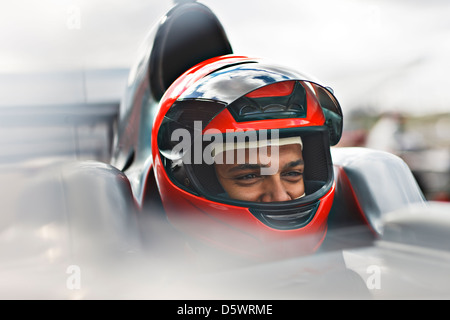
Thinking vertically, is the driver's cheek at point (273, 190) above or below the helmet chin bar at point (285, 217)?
above

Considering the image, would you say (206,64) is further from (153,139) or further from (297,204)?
(297,204)

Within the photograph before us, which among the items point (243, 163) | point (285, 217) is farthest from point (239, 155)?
point (285, 217)

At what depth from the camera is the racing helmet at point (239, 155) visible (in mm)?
929

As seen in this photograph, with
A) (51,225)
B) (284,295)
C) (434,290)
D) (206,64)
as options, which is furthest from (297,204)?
(51,225)

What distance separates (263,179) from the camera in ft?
3.28

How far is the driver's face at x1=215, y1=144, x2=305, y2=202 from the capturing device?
0.99m

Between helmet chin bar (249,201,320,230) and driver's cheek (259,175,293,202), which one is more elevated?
driver's cheek (259,175,293,202)

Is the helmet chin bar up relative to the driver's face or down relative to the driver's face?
down

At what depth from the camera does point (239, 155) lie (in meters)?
0.98

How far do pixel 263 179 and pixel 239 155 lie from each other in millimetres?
80

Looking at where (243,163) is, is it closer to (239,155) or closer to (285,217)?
(239,155)

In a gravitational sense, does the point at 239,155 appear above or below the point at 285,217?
above

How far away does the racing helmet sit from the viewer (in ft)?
3.05

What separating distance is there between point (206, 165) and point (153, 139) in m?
0.14
